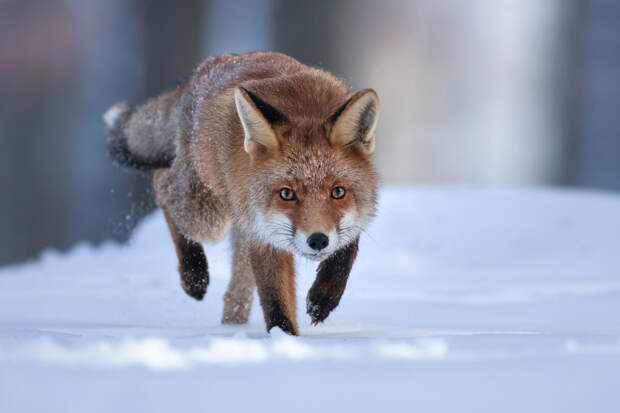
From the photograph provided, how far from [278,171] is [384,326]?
1.10 m

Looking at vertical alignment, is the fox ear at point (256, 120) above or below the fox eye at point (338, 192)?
above

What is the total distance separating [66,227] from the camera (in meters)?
15.8

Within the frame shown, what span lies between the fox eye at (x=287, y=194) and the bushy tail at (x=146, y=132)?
1487 mm

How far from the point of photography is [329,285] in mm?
3336

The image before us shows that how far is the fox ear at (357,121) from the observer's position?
3.01 meters

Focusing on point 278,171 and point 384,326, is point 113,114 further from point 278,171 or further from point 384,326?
point 384,326

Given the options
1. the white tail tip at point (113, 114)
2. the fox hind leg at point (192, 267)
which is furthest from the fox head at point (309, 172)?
the white tail tip at point (113, 114)

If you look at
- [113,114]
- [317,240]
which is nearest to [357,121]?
[317,240]

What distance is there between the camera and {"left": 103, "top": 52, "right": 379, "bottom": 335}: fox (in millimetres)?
2992

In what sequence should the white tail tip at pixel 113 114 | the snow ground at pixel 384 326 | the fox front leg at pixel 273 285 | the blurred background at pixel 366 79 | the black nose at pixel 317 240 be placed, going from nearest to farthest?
1. the snow ground at pixel 384 326
2. the black nose at pixel 317 240
3. the fox front leg at pixel 273 285
4. the white tail tip at pixel 113 114
5. the blurred background at pixel 366 79

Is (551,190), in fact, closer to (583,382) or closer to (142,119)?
(142,119)

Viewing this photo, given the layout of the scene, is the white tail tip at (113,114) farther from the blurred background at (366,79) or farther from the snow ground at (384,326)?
the blurred background at (366,79)

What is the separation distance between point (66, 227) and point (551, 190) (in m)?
10.8

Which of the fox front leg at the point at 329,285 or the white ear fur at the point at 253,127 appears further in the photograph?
the fox front leg at the point at 329,285
